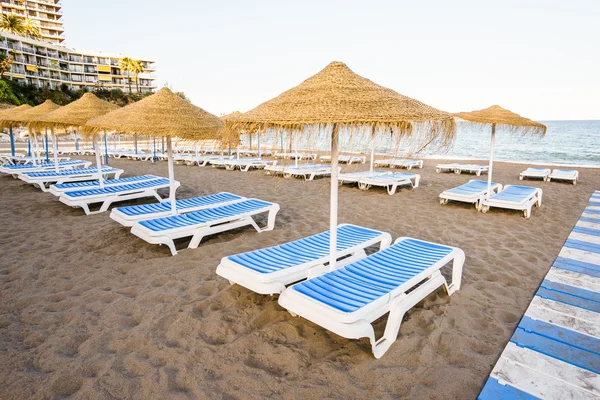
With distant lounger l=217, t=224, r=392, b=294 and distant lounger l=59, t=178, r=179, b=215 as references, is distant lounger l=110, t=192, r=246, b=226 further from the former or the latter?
distant lounger l=217, t=224, r=392, b=294

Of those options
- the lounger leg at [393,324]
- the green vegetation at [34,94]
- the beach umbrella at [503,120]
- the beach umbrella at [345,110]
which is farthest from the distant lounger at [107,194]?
the green vegetation at [34,94]

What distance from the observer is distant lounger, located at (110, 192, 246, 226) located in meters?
5.38

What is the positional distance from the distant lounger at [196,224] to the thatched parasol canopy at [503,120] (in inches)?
173

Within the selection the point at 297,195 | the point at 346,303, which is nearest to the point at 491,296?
the point at 346,303

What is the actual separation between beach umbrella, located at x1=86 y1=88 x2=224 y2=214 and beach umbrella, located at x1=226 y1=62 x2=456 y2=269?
1990 millimetres

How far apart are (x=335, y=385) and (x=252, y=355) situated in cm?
71

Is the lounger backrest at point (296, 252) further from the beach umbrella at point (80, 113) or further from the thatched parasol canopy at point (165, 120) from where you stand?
the beach umbrella at point (80, 113)

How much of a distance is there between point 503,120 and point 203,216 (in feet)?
20.0

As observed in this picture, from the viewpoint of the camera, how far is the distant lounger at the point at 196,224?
465 centimetres

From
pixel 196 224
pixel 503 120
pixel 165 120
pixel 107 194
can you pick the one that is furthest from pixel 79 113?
pixel 503 120

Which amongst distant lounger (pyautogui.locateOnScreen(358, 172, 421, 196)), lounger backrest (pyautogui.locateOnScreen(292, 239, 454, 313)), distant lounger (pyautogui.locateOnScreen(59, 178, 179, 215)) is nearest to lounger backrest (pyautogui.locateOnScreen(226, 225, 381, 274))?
lounger backrest (pyautogui.locateOnScreen(292, 239, 454, 313))

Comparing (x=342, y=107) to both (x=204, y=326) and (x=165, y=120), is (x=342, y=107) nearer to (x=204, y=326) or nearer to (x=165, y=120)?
(x=204, y=326)

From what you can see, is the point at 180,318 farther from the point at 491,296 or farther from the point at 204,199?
the point at 204,199

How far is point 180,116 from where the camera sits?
5.02 meters
